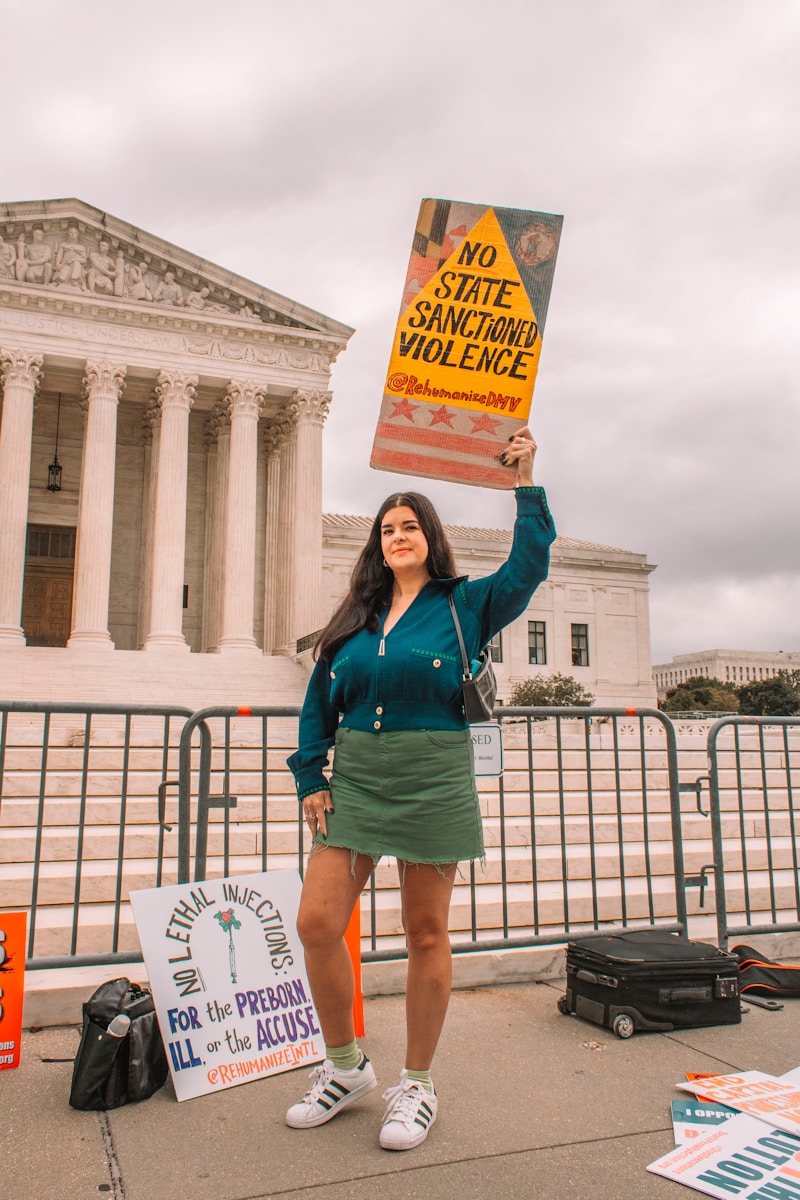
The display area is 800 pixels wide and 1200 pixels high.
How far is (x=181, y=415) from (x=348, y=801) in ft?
82.3

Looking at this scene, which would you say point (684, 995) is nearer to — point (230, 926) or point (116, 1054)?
point (230, 926)

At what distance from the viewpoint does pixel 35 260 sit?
25656mm

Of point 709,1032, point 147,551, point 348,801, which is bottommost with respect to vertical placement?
point 709,1032

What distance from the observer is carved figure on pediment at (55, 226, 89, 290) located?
25.7 m

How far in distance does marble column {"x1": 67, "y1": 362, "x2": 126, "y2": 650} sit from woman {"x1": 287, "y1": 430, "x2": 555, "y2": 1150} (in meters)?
22.4

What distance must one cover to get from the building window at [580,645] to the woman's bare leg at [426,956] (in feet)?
149

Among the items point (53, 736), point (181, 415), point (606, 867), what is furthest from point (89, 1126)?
point (181, 415)

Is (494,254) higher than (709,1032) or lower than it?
higher

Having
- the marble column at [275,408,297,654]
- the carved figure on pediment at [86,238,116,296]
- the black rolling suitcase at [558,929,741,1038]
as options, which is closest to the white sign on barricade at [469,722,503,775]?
the black rolling suitcase at [558,929,741,1038]

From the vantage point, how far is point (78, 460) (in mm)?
29281

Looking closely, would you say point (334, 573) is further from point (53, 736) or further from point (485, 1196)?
point (485, 1196)

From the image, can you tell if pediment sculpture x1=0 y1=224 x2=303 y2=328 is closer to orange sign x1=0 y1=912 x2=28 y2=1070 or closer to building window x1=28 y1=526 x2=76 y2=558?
building window x1=28 y1=526 x2=76 y2=558

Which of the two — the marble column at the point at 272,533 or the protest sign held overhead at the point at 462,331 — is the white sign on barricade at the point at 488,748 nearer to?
the protest sign held overhead at the point at 462,331

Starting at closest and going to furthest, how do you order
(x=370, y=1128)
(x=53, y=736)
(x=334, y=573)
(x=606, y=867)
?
(x=370, y=1128) < (x=606, y=867) < (x=53, y=736) < (x=334, y=573)
